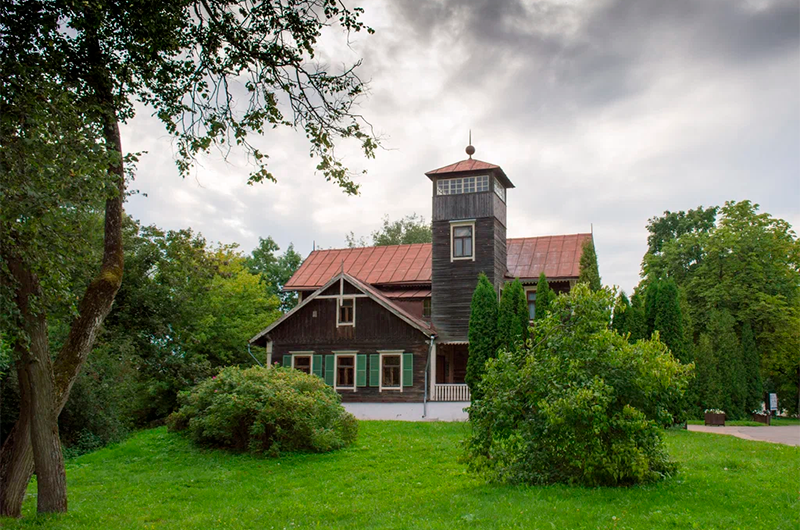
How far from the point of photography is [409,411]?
1065 inches

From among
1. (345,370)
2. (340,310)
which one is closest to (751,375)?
(345,370)

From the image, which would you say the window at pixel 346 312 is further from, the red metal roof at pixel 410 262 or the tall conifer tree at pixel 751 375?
the tall conifer tree at pixel 751 375

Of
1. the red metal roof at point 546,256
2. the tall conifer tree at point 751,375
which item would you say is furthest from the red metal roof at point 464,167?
the tall conifer tree at point 751,375

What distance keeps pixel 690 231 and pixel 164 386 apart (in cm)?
3394

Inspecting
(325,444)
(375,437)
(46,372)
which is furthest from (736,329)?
(46,372)

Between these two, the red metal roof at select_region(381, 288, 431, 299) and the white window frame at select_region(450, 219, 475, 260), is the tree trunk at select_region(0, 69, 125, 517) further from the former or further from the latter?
the red metal roof at select_region(381, 288, 431, 299)

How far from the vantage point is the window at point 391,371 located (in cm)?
2781

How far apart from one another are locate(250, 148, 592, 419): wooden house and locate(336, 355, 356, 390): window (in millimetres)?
40

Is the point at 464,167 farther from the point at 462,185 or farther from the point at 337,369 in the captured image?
the point at 337,369

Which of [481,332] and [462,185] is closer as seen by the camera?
[481,332]

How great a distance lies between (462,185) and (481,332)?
697 centimetres

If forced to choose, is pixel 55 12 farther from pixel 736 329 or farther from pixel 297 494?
pixel 736 329

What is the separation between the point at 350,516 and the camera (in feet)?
33.2

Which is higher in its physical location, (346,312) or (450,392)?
(346,312)
